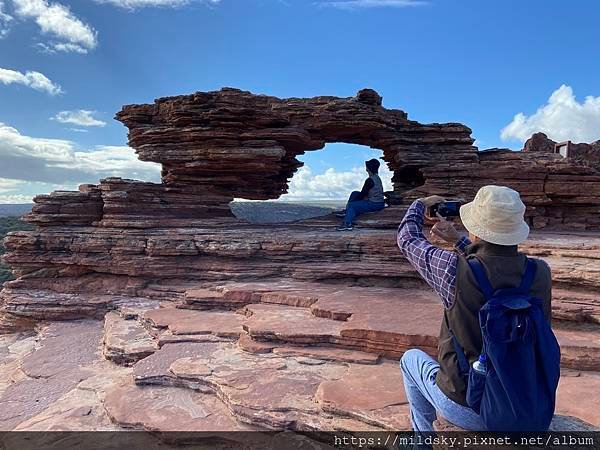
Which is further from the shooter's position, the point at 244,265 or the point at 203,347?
the point at 244,265

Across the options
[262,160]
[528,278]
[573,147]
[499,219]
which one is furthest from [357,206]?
[573,147]

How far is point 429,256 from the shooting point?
3.76m

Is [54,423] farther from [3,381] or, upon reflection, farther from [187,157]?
[187,157]

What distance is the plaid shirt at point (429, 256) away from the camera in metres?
3.48

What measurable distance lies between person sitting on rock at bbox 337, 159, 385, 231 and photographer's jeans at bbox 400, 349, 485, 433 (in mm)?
10837

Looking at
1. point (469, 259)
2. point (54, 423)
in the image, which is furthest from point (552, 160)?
point (54, 423)

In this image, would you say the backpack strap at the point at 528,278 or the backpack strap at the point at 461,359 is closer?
the backpack strap at the point at 528,278

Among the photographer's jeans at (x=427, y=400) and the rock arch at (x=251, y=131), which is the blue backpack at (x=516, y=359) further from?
the rock arch at (x=251, y=131)

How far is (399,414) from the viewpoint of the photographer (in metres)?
5.49

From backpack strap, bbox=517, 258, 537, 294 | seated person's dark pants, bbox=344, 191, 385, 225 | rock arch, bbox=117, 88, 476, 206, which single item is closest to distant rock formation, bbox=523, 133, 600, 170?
rock arch, bbox=117, 88, 476, 206

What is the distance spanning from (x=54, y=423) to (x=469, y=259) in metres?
6.59

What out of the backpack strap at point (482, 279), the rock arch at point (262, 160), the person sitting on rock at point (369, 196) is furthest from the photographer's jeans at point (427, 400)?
the rock arch at point (262, 160)

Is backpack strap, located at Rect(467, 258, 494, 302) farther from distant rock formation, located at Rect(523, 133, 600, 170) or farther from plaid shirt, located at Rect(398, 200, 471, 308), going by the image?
distant rock formation, located at Rect(523, 133, 600, 170)

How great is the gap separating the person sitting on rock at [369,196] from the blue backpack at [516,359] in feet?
39.0
